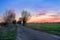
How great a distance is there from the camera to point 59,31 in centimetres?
1353

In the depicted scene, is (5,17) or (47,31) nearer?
(5,17)

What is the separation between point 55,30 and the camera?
48.2ft

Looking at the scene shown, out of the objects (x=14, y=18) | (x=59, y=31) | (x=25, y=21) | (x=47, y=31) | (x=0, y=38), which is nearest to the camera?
(x=0, y=38)

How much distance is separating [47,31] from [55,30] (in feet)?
4.62

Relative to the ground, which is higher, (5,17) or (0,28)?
(5,17)

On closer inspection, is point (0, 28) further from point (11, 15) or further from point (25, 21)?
point (11, 15)

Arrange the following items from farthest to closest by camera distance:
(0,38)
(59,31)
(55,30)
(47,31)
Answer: (47,31) < (55,30) < (59,31) < (0,38)

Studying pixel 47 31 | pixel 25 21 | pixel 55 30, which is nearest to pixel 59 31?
pixel 55 30

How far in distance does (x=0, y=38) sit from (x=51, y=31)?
8187 mm

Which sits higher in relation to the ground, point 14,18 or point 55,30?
point 14,18

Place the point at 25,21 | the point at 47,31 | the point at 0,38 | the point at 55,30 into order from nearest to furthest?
the point at 0,38 → the point at 25,21 → the point at 55,30 → the point at 47,31

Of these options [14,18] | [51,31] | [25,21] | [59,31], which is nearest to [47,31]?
[51,31]

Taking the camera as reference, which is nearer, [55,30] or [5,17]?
[5,17]

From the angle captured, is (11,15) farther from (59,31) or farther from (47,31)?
(47,31)
